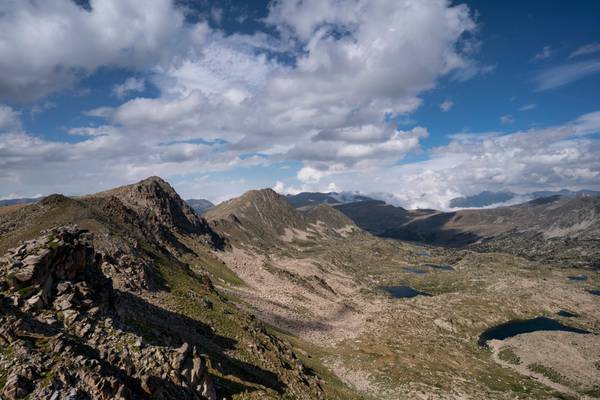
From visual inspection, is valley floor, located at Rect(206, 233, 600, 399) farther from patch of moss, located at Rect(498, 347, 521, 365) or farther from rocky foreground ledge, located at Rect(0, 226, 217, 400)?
rocky foreground ledge, located at Rect(0, 226, 217, 400)

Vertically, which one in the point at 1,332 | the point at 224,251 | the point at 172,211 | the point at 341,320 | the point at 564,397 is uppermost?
the point at 172,211

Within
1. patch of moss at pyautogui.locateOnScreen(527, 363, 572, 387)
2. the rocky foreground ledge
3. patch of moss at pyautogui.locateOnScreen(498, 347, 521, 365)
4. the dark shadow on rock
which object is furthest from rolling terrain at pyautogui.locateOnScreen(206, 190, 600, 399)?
the rocky foreground ledge

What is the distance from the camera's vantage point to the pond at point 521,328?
Result: 126812mm

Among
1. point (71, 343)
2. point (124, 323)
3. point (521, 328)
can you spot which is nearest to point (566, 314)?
point (521, 328)

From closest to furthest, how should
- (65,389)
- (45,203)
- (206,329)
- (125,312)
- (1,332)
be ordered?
(65,389)
(1,332)
(125,312)
(206,329)
(45,203)

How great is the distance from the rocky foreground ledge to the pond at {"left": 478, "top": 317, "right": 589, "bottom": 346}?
121 meters

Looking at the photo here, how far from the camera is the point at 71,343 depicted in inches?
947

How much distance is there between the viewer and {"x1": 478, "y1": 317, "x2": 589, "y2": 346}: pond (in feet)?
416

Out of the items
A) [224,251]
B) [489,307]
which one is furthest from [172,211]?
[489,307]

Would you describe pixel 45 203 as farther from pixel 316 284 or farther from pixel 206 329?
pixel 316 284

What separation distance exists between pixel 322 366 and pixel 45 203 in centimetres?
8133

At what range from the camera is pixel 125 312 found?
39812 mm

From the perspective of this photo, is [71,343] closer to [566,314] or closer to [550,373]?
[550,373]

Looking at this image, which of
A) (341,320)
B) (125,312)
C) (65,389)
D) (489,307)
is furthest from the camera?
(489,307)
